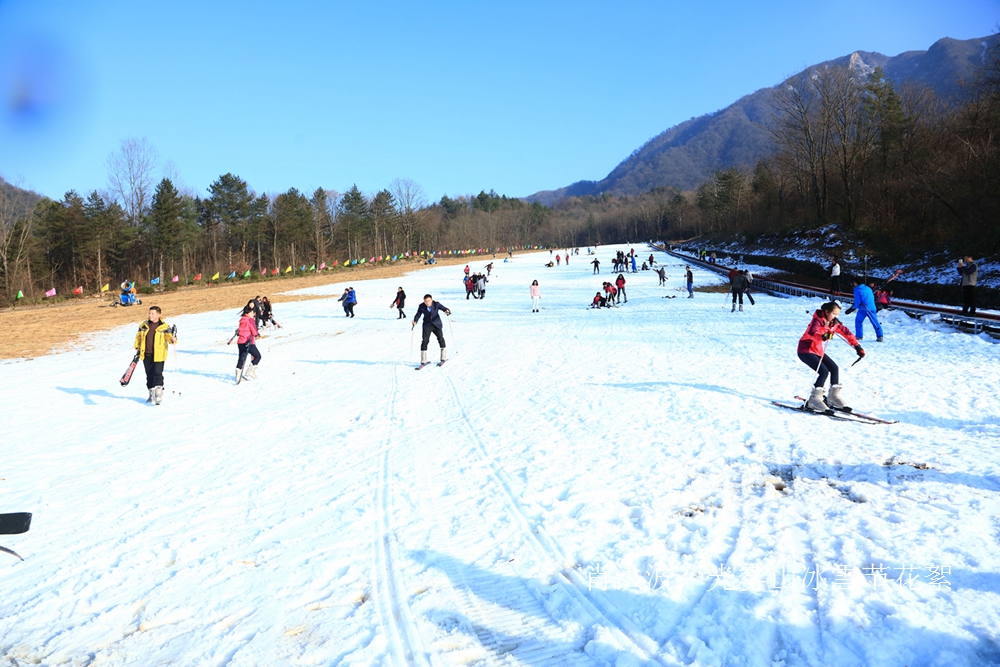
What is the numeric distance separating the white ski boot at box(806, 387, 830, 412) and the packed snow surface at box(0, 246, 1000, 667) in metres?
0.32

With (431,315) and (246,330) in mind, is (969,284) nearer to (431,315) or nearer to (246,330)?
(431,315)

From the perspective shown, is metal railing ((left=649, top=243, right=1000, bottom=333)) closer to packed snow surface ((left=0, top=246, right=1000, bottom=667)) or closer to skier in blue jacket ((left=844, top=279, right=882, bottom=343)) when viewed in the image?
skier in blue jacket ((left=844, top=279, right=882, bottom=343))

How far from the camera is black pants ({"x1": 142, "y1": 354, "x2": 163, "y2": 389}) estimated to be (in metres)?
10.0

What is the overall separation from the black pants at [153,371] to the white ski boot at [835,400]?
1119 cm

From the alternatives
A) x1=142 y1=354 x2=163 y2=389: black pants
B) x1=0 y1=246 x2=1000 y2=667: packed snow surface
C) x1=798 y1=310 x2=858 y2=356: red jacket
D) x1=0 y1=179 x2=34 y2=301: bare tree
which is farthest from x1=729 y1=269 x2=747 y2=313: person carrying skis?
x1=0 y1=179 x2=34 y2=301: bare tree

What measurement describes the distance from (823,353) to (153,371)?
37.3 ft

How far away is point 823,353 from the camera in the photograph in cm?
782

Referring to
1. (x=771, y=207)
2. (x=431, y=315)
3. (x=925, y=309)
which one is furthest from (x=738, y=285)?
(x=771, y=207)

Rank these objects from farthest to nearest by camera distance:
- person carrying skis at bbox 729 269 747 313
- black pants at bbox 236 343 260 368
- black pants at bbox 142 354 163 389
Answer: person carrying skis at bbox 729 269 747 313, black pants at bbox 236 343 260 368, black pants at bbox 142 354 163 389

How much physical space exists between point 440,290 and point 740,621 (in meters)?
35.0

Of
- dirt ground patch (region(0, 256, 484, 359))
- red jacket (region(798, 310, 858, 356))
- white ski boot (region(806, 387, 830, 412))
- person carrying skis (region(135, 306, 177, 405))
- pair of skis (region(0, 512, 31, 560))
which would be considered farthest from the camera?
dirt ground patch (region(0, 256, 484, 359))

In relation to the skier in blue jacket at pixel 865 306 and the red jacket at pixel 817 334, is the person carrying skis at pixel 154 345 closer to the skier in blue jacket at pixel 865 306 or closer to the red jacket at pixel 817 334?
the red jacket at pixel 817 334

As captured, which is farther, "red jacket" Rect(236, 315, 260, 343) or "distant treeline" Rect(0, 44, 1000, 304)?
"distant treeline" Rect(0, 44, 1000, 304)

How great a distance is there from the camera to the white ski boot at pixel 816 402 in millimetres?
7541
